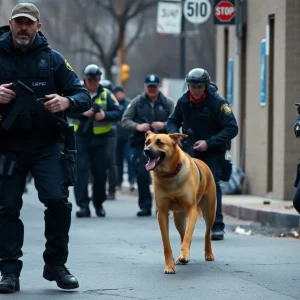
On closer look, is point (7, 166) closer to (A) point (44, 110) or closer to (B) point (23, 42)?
(A) point (44, 110)

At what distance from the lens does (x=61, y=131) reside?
751cm

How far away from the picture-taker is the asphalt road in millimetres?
7590

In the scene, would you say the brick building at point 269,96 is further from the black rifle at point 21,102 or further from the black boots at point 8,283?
the black rifle at point 21,102

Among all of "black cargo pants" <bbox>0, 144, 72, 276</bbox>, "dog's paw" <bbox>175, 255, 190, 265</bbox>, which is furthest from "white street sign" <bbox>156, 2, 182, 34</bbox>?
"black cargo pants" <bbox>0, 144, 72, 276</bbox>

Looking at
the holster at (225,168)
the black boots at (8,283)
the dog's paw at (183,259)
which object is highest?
the holster at (225,168)

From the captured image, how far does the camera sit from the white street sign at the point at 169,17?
2608cm

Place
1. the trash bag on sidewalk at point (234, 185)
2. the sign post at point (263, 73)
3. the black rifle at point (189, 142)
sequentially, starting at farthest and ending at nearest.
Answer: the trash bag on sidewalk at point (234, 185) < the sign post at point (263, 73) < the black rifle at point (189, 142)

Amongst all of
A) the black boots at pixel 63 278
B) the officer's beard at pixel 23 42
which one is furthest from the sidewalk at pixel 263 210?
the officer's beard at pixel 23 42

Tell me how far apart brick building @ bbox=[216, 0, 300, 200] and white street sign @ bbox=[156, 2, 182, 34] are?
20.9 ft

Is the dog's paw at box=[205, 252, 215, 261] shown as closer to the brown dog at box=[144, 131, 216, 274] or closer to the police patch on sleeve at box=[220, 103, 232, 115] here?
the brown dog at box=[144, 131, 216, 274]

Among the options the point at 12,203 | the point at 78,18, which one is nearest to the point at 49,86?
the point at 12,203

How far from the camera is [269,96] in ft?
55.7

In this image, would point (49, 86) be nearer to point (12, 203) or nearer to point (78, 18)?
point (12, 203)

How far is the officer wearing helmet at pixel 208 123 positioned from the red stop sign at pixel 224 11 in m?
7.02
